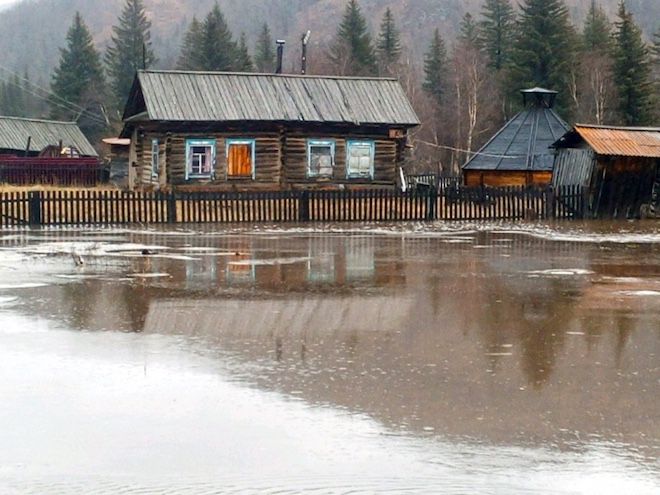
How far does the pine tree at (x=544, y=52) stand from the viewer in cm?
6888

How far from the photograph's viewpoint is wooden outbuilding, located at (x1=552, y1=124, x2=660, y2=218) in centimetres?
3350

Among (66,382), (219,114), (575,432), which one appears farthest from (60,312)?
(219,114)

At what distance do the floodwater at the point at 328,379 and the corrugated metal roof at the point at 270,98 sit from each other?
873 inches

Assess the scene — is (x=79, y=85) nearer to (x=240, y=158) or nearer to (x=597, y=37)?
(x=597, y=37)

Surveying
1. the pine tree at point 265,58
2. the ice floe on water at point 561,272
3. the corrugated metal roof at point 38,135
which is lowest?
the ice floe on water at point 561,272

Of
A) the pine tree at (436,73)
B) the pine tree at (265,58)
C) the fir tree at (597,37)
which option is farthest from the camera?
the pine tree at (265,58)

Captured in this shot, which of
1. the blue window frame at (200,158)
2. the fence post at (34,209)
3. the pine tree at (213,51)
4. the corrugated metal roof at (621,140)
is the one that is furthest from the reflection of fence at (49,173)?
the pine tree at (213,51)

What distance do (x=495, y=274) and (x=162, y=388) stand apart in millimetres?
9194

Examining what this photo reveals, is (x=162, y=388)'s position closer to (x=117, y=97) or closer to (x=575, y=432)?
(x=575, y=432)

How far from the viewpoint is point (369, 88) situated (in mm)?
42625

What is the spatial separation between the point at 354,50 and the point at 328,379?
78730mm

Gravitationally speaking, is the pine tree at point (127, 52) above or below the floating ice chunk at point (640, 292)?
above

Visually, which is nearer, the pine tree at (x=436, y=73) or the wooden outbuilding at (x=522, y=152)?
the wooden outbuilding at (x=522, y=152)

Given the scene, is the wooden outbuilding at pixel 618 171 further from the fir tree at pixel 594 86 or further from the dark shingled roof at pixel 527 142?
the fir tree at pixel 594 86
